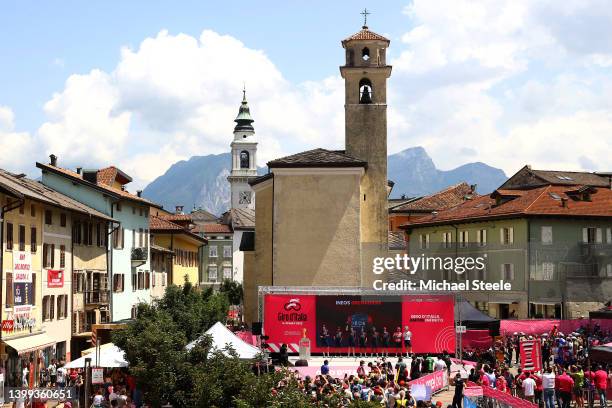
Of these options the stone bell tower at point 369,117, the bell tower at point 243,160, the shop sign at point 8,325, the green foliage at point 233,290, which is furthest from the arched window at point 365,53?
the bell tower at point 243,160

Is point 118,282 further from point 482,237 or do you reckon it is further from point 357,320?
point 482,237

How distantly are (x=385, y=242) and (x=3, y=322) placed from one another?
23.9 m

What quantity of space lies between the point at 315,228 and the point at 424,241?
71.7ft

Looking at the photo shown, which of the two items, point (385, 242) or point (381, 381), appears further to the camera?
point (385, 242)

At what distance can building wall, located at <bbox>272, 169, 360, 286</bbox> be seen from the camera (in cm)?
5241

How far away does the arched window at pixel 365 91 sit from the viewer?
185ft

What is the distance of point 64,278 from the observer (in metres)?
45.6

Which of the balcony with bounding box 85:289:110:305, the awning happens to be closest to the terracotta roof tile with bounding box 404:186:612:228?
the balcony with bounding box 85:289:110:305

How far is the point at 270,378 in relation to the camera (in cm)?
2003

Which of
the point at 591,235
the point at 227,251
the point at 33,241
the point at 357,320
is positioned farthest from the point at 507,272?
the point at 227,251

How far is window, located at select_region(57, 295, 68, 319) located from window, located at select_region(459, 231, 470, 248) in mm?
28399

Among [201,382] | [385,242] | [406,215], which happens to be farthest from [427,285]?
[406,215]

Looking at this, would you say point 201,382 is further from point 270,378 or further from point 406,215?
point 406,215

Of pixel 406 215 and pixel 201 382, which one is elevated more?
pixel 406 215
